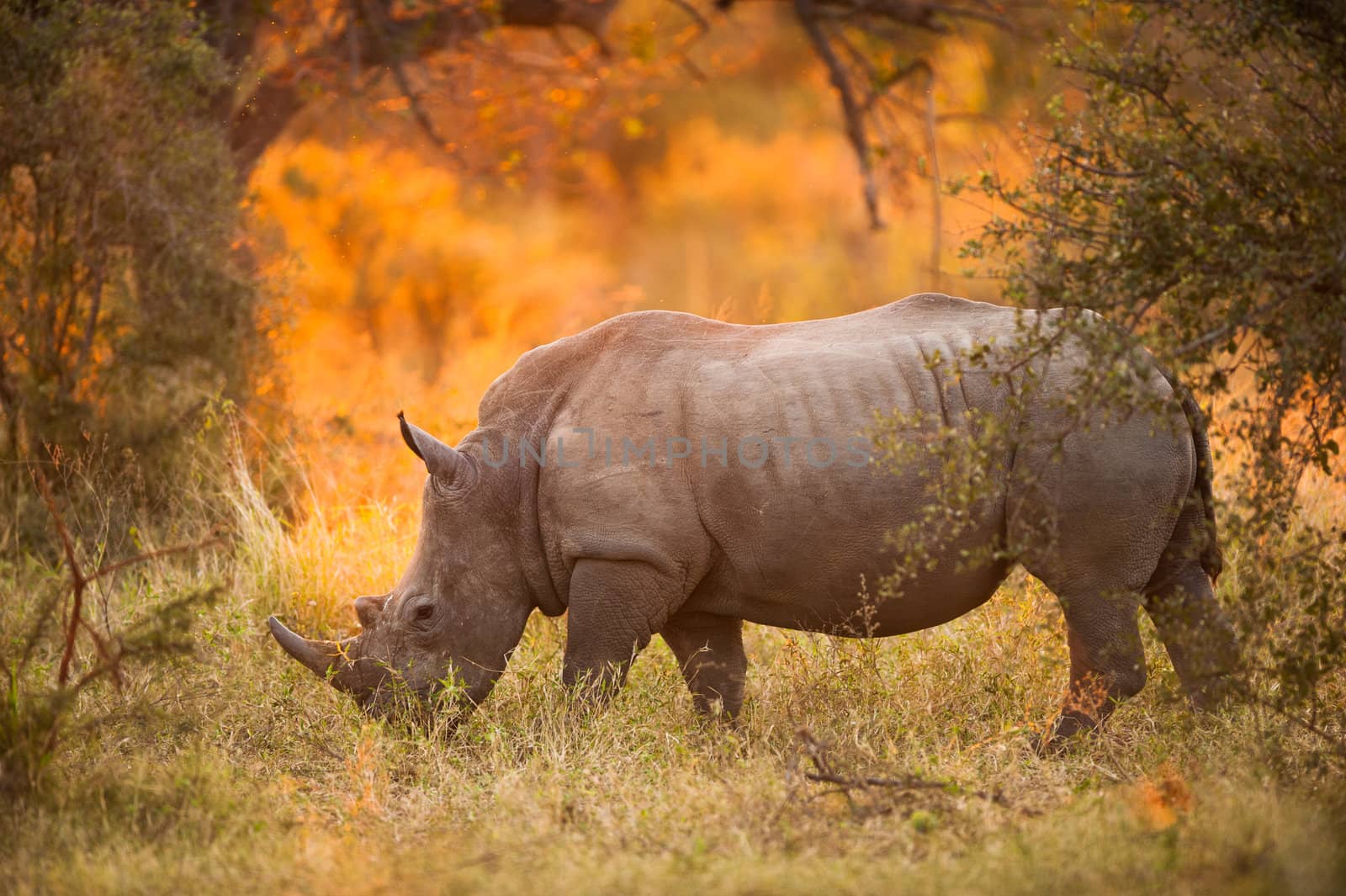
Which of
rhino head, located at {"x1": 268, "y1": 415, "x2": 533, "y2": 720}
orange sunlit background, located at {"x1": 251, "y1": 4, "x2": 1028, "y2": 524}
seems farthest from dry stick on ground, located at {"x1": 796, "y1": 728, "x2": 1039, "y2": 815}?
orange sunlit background, located at {"x1": 251, "y1": 4, "x2": 1028, "y2": 524}

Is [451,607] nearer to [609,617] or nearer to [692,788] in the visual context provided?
[609,617]

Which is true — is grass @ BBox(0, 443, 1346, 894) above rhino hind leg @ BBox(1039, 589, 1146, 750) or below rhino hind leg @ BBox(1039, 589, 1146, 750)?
below

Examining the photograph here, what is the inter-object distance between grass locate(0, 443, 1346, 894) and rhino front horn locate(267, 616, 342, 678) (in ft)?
Result: 0.75

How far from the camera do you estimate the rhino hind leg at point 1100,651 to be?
4926mm

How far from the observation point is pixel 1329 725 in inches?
192

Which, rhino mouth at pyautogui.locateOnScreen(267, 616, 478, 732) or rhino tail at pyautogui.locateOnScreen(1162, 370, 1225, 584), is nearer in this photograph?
rhino tail at pyautogui.locateOnScreen(1162, 370, 1225, 584)

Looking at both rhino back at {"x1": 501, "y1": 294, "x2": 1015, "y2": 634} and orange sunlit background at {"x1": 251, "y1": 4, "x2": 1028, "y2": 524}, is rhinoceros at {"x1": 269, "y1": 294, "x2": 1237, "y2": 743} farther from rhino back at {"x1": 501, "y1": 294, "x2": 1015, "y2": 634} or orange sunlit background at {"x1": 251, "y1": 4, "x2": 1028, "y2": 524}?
orange sunlit background at {"x1": 251, "y1": 4, "x2": 1028, "y2": 524}

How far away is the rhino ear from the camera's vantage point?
16.9 feet

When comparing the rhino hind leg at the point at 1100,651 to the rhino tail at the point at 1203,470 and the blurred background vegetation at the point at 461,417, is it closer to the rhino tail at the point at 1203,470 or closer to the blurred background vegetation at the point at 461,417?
the blurred background vegetation at the point at 461,417

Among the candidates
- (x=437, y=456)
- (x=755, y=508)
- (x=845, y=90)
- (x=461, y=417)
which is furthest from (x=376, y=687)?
(x=845, y=90)

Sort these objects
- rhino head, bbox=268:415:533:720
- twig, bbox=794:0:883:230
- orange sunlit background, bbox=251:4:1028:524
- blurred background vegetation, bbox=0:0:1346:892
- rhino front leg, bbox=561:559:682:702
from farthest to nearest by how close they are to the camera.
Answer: twig, bbox=794:0:883:230 → orange sunlit background, bbox=251:4:1028:524 → rhino head, bbox=268:415:533:720 → rhino front leg, bbox=561:559:682:702 → blurred background vegetation, bbox=0:0:1346:892

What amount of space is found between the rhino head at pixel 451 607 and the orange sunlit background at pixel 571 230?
230 cm

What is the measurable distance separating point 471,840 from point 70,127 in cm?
536

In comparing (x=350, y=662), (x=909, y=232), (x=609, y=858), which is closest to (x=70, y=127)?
(x=350, y=662)
